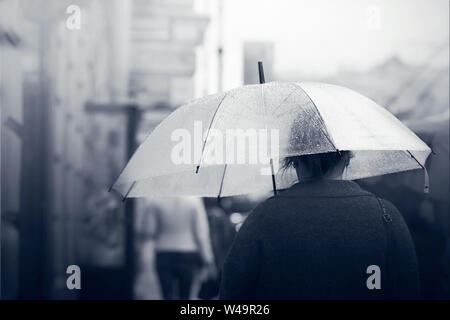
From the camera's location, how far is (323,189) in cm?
159

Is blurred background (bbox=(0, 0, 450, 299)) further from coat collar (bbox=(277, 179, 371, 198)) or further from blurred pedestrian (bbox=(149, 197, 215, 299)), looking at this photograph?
coat collar (bbox=(277, 179, 371, 198))

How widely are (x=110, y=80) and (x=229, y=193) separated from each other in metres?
4.55

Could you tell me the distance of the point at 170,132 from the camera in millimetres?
1916

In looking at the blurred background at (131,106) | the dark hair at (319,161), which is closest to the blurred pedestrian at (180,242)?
the blurred background at (131,106)

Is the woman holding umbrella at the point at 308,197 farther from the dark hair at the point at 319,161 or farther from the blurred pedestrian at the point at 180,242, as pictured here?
the blurred pedestrian at the point at 180,242

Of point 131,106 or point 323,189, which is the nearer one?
point 323,189

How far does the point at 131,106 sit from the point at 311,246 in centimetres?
374

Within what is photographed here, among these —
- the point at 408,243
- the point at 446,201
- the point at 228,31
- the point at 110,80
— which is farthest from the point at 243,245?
the point at 110,80

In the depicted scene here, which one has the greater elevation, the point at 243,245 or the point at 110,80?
the point at 110,80

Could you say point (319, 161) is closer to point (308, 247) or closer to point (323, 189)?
point (323, 189)

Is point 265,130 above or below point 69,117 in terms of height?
below

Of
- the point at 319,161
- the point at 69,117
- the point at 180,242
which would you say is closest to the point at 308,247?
the point at 319,161

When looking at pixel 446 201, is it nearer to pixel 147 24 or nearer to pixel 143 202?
pixel 143 202

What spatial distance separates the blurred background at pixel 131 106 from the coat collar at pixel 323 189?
2402 millimetres
